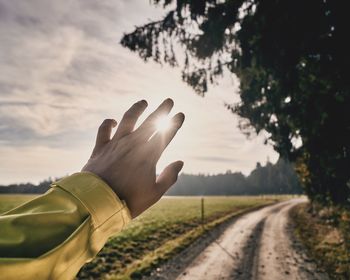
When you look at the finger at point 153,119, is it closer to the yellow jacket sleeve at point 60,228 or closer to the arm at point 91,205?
the arm at point 91,205

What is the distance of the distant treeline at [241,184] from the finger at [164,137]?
421 feet

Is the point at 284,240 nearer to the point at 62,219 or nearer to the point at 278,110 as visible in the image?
the point at 278,110

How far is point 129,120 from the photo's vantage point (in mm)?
1193

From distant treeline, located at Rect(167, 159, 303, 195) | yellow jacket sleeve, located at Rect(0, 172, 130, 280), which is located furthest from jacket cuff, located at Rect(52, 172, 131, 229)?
distant treeline, located at Rect(167, 159, 303, 195)

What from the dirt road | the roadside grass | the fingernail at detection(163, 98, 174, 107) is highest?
the fingernail at detection(163, 98, 174, 107)

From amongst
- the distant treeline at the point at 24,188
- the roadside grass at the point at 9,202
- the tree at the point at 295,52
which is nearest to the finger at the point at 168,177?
the tree at the point at 295,52

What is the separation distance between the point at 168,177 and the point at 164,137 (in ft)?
0.53

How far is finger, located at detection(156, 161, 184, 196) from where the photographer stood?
1.14 meters

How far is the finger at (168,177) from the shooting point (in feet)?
3.75

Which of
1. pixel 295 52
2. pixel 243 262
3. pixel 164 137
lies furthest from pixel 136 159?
pixel 243 262

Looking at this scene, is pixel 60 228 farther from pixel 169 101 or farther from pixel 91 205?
pixel 169 101

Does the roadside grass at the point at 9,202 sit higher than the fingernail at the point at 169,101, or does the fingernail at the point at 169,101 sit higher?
Result: the fingernail at the point at 169,101

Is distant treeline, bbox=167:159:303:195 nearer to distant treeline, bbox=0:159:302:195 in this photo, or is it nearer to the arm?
distant treeline, bbox=0:159:302:195

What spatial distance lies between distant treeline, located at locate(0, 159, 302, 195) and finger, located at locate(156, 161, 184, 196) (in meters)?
128
